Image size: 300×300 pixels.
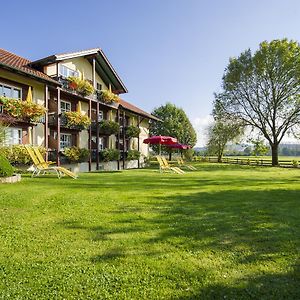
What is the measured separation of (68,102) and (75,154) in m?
5.24

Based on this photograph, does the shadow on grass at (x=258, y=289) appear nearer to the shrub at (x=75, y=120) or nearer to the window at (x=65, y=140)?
the shrub at (x=75, y=120)

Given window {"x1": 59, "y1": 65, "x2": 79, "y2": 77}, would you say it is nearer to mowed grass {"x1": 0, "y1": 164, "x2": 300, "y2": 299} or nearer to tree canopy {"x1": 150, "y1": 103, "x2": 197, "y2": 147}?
mowed grass {"x1": 0, "y1": 164, "x2": 300, "y2": 299}

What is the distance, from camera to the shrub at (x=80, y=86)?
2316 centimetres

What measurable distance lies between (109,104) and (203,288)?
26.5 m

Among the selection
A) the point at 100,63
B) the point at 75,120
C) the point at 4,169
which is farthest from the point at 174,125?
the point at 4,169

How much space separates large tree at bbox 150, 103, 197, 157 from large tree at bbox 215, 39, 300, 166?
78.7 ft

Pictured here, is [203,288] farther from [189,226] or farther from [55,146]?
[55,146]

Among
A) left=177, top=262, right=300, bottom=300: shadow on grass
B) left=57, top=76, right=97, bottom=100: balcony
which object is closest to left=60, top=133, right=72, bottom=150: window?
left=57, top=76, right=97, bottom=100: balcony

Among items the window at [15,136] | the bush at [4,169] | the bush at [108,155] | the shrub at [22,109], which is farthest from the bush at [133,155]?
the bush at [4,169]

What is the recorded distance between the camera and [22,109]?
58.9 feet

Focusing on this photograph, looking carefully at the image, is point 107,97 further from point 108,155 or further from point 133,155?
point 133,155

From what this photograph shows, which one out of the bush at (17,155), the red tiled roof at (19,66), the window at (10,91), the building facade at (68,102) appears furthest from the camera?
the building facade at (68,102)

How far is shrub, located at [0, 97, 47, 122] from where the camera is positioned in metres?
17.1

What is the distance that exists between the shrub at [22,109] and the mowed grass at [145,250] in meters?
11.1
